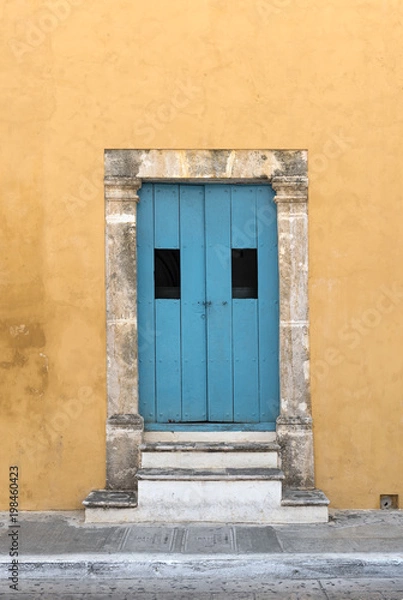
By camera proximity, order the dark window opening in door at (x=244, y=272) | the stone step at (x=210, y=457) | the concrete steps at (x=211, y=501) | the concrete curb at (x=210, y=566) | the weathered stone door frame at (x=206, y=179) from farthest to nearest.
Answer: the dark window opening in door at (x=244, y=272), the weathered stone door frame at (x=206, y=179), the stone step at (x=210, y=457), the concrete steps at (x=211, y=501), the concrete curb at (x=210, y=566)

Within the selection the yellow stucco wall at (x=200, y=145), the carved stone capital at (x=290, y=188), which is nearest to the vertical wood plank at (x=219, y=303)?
the carved stone capital at (x=290, y=188)

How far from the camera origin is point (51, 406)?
5703 mm

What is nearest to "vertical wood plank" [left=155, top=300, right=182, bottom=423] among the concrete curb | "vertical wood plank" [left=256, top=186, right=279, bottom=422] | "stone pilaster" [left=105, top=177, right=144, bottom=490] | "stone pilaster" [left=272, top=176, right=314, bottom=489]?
"stone pilaster" [left=105, top=177, right=144, bottom=490]

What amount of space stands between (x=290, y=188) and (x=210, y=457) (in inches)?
94.5

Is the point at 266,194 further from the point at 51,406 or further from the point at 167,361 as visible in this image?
the point at 51,406

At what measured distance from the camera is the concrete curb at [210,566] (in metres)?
4.36

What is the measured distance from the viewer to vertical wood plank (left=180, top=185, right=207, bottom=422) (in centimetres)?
585

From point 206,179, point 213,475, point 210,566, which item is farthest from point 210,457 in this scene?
point 206,179

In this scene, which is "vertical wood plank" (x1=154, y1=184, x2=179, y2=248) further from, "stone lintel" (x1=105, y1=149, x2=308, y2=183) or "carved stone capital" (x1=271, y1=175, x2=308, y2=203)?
"carved stone capital" (x1=271, y1=175, x2=308, y2=203)

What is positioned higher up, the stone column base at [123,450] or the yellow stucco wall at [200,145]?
the yellow stucco wall at [200,145]

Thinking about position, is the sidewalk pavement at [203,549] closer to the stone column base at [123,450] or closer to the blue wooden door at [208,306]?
the stone column base at [123,450]

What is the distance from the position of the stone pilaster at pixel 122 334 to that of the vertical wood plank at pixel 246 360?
0.88m

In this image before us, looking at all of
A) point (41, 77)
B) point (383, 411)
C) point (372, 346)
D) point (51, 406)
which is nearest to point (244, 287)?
point (372, 346)

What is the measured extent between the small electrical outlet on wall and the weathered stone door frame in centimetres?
82
